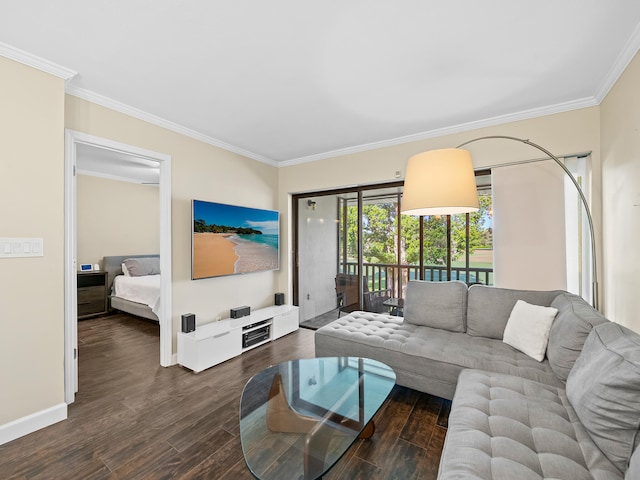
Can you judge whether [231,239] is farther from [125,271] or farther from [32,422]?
[125,271]

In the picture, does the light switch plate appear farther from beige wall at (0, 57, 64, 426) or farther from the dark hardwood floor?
the dark hardwood floor

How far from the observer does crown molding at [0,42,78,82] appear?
1.85 m

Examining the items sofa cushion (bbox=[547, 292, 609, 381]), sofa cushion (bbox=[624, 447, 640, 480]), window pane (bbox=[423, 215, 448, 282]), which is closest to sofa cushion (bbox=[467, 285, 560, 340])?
sofa cushion (bbox=[547, 292, 609, 381])

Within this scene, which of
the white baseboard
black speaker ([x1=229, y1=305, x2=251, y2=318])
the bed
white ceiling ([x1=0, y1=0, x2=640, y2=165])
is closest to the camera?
white ceiling ([x1=0, y1=0, x2=640, y2=165])

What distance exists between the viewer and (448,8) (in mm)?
1545

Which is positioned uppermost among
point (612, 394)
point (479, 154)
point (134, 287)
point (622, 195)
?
point (479, 154)

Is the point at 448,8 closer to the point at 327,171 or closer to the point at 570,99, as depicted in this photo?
the point at 570,99

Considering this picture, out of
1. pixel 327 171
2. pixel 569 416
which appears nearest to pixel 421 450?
pixel 569 416

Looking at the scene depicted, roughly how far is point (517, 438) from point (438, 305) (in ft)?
5.04

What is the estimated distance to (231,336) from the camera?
3160mm

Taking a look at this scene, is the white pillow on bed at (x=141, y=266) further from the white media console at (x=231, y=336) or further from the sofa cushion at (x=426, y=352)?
the sofa cushion at (x=426, y=352)

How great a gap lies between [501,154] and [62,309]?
13.5 ft

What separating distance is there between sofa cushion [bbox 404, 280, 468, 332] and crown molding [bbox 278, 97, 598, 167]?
1673mm

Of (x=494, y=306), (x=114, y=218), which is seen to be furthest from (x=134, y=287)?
(x=494, y=306)
